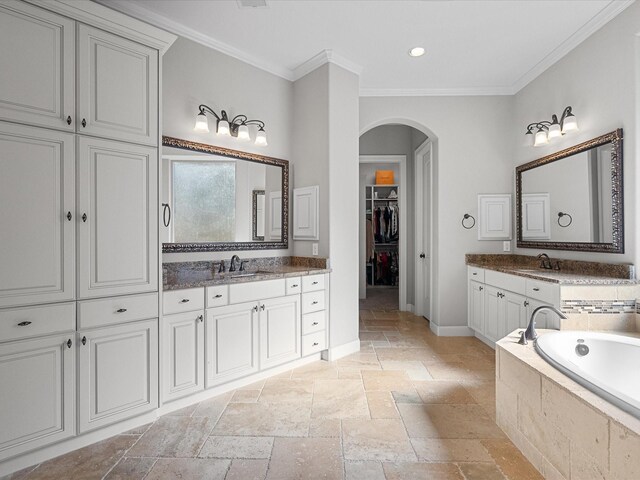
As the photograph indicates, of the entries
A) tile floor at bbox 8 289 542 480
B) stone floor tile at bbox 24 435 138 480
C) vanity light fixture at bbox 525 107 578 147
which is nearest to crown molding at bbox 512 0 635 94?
vanity light fixture at bbox 525 107 578 147

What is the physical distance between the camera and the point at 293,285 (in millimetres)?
3209

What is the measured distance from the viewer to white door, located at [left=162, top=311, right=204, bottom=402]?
7.75 feet

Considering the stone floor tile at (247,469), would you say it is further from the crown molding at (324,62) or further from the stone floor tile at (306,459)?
the crown molding at (324,62)

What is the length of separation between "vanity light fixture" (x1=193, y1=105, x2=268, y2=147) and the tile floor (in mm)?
2234

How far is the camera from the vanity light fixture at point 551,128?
3.24m

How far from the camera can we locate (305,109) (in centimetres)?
374

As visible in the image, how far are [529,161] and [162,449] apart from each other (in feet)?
14.2

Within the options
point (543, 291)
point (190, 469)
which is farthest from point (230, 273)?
point (543, 291)

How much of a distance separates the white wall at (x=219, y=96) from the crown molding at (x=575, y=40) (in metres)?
2.65

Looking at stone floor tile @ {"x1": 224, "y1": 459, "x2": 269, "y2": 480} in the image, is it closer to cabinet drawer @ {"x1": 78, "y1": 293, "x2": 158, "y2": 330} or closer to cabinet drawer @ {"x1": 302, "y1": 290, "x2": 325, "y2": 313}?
cabinet drawer @ {"x1": 78, "y1": 293, "x2": 158, "y2": 330}

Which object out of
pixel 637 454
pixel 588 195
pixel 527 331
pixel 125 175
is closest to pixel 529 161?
pixel 588 195

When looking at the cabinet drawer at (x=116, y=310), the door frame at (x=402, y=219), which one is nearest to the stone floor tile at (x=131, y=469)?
the cabinet drawer at (x=116, y=310)

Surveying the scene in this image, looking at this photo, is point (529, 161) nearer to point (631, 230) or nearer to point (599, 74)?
point (599, 74)

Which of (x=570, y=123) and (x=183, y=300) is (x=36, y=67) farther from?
(x=570, y=123)
